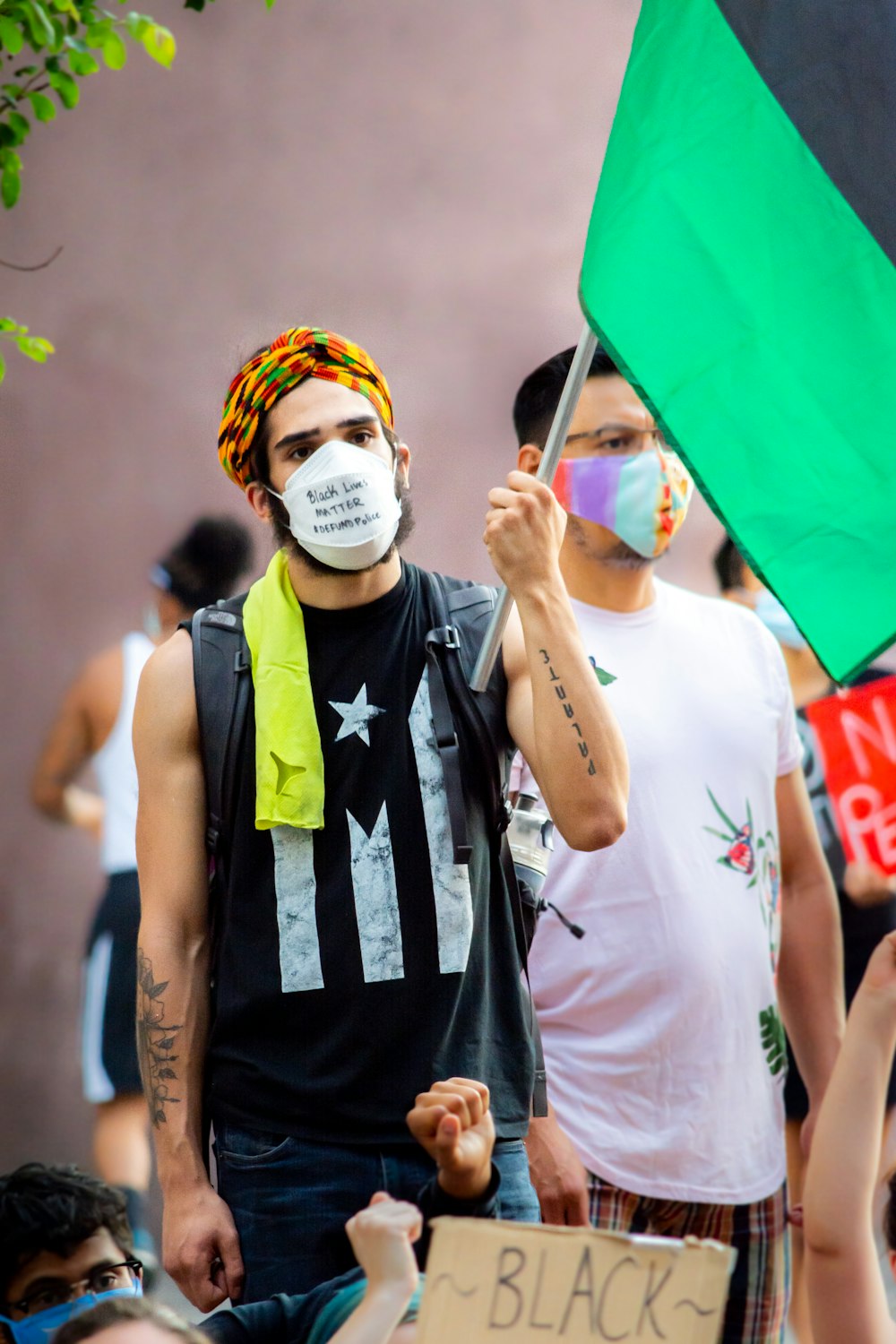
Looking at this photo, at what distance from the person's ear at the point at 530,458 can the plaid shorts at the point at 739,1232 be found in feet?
4.71

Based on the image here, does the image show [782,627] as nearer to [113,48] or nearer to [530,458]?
[530,458]

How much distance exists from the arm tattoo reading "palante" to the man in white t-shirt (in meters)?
0.72

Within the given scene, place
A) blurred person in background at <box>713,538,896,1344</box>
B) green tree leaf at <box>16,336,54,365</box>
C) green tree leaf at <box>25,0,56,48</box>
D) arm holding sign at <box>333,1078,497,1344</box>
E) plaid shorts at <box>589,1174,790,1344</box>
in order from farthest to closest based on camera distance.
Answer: blurred person in background at <box>713,538,896,1344</box> → green tree leaf at <box>16,336,54,365</box> → green tree leaf at <box>25,0,56,48</box> → plaid shorts at <box>589,1174,790,1344</box> → arm holding sign at <box>333,1078,497,1344</box>

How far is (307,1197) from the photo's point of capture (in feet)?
7.62

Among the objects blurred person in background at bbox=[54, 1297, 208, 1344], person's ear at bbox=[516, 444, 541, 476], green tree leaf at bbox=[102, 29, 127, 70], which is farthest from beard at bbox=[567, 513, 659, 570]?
blurred person in background at bbox=[54, 1297, 208, 1344]

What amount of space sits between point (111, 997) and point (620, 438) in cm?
240

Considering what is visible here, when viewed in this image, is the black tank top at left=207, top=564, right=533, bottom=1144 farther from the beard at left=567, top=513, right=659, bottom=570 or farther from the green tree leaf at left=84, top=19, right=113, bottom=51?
the green tree leaf at left=84, top=19, right=113, bottom=51

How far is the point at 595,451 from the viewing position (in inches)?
135

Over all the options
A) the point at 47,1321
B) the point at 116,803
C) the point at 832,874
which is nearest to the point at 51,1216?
the point at 47,1321

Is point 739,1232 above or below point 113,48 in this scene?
below

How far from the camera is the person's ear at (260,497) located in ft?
9.07

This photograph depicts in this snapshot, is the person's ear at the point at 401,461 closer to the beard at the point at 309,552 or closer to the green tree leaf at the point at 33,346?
the beard at the point at 309,552

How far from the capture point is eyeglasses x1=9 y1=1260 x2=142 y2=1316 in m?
2.77

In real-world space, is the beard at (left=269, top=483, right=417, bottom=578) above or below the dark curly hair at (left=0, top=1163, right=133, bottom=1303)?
above
